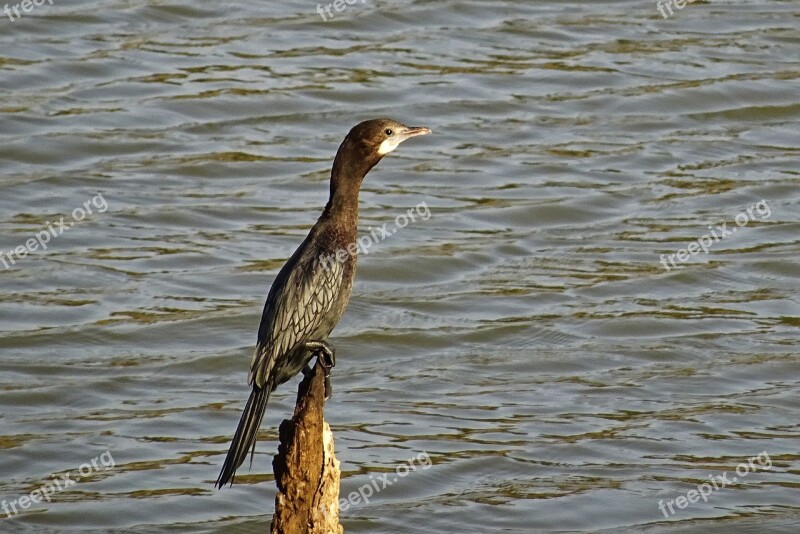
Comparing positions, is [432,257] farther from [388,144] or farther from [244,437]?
[244,437]

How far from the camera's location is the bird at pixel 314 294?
23.0ft

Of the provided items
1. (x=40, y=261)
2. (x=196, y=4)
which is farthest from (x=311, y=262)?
(x=196, y=4)

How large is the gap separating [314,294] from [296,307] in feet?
0.35

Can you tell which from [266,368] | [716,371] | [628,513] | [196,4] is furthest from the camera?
[196,4]

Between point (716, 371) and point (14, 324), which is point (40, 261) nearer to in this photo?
point (14, 324)

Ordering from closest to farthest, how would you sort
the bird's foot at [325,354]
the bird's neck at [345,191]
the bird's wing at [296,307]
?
the bird's foot at [325,354], the bird's wing at [296,307], the bird's neck at [345,191]

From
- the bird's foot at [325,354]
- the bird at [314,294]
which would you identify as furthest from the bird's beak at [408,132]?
the bird's foot at [325,354]

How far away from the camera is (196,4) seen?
18609 millimetres

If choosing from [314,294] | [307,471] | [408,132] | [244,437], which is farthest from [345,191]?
[307,471]

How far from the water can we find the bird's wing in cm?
300

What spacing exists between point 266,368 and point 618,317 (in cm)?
660

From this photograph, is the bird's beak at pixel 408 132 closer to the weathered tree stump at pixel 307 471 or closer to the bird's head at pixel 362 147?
the bird's head at pixel 362 147

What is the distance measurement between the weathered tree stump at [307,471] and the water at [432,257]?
343 centimetres

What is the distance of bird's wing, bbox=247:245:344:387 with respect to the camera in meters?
7.08
